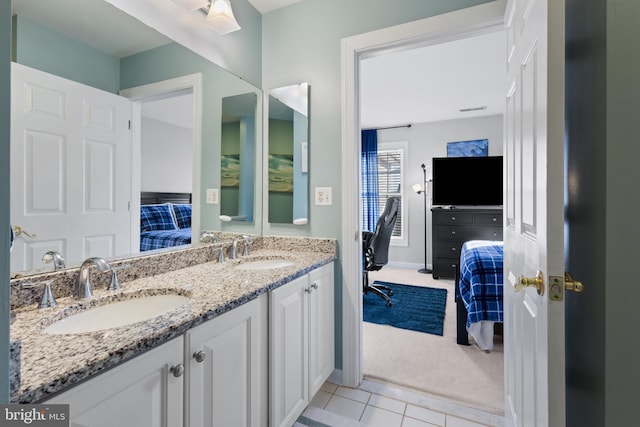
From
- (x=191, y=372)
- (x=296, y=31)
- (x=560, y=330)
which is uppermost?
(x=296, y=31)

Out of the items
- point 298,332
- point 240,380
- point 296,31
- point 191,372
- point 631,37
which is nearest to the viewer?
point 631,37

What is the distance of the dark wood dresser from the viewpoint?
13.9ft

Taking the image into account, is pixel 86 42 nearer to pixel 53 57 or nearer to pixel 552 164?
pixel 53 57

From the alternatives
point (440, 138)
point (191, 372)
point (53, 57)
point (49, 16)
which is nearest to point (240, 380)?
point (191, 372)

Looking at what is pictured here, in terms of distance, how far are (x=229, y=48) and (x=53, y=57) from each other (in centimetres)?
107

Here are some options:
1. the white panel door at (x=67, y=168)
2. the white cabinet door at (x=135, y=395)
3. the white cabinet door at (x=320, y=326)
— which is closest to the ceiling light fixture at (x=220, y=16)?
the white panel door at (x=67, y=168)

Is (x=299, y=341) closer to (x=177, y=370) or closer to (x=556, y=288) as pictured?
(x=177, y=370)

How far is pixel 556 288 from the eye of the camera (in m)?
0.79

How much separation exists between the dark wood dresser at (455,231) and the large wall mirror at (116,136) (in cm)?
356

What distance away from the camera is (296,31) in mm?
2043

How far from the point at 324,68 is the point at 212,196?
1.07m

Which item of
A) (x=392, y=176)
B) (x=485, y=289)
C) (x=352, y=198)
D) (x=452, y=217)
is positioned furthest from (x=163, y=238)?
(x=392, y=176)

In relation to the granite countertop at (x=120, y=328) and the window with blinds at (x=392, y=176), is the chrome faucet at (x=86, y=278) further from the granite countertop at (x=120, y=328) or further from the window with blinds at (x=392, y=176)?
the window with blinds at (x=392, y=176)

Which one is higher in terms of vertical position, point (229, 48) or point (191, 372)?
point (229, 48)
